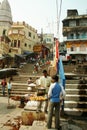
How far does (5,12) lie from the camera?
194 feet

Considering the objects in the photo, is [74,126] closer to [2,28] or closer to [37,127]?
[37,127]

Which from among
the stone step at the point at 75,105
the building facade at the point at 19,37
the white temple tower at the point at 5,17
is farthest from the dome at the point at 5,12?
the stone step at the point at 75,105

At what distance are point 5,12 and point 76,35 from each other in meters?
17.7

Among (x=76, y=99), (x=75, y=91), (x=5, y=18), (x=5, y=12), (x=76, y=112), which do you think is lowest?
(x=76, y=112)

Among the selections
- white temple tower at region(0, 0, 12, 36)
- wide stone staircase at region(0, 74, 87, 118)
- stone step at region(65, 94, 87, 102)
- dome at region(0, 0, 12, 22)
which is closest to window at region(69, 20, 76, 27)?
white temple tower at region(0, 0, 12, 36)

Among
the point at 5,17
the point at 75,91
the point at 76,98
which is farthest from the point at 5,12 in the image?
the point at 76,98

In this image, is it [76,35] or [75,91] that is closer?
[75,91]

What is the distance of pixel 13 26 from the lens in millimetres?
55000

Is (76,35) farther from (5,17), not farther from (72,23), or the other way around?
(5,17)

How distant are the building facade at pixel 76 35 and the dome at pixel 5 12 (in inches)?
522

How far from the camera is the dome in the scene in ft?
190

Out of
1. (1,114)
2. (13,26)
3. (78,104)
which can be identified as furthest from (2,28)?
(78,104)

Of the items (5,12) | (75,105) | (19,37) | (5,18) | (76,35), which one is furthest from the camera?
(5,12)

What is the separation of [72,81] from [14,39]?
43.5 m
